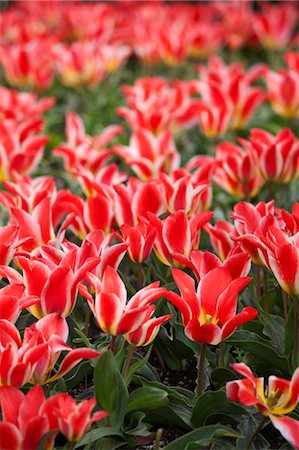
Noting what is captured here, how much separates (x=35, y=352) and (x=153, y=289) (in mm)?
260

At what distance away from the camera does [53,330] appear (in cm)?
153

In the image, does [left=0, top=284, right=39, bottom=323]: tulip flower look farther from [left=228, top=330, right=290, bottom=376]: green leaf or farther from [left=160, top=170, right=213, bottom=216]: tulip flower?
[left=160, top=170, right=213, bottom=216]: tulip flower

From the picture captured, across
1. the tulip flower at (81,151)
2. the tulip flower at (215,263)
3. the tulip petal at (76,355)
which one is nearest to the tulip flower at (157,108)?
the tulip flower at (81,151)

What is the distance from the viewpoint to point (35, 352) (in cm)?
142

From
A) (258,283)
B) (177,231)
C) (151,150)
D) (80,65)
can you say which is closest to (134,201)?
(177,231)

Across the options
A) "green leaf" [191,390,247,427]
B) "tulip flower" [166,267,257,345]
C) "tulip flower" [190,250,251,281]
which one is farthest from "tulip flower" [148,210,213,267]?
"green leaf" [191,390,247,427]

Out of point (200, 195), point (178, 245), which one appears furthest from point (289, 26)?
point (178, 245)

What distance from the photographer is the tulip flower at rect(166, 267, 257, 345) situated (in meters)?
1.51

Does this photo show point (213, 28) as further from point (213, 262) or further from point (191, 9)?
point (213, 262)

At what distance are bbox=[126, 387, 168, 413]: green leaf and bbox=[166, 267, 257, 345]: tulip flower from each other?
0.12m

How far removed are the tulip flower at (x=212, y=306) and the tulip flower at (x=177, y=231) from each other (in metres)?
0.22

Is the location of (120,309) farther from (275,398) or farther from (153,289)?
(275,398)

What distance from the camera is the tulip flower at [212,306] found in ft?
4.97

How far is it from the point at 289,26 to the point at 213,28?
408mm
